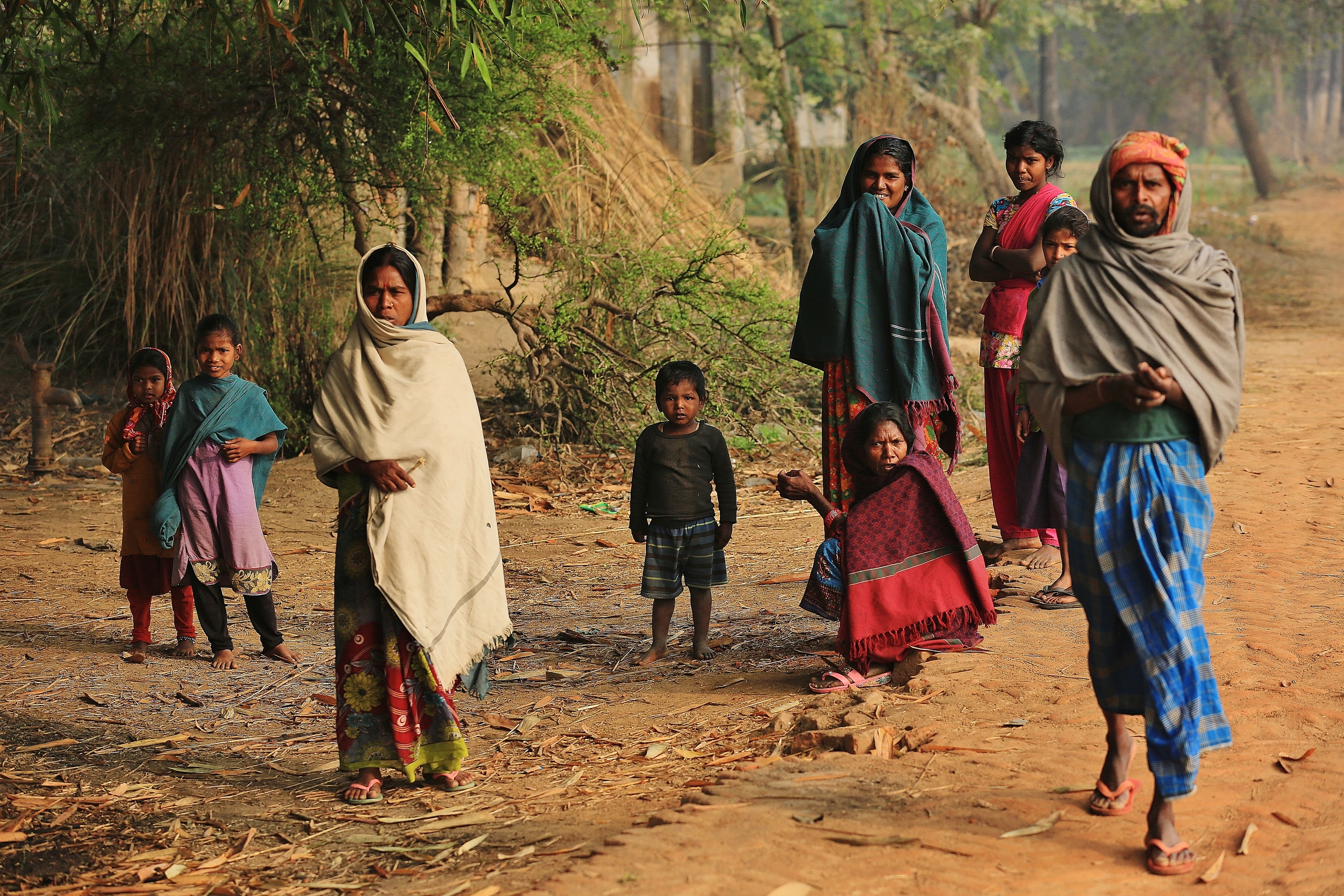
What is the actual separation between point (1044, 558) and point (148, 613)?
4.25 m

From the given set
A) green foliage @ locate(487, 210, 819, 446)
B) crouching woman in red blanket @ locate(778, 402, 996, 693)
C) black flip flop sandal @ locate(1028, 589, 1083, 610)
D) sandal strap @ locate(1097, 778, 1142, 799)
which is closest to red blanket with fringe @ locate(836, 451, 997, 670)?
crouching woman in red blanket @ locate(778, 402, 996, 693)

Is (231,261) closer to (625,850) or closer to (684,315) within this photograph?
(684,315)

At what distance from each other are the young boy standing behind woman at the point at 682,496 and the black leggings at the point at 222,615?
1734 mm

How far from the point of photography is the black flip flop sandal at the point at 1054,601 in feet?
18.0

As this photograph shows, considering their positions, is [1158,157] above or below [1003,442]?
above

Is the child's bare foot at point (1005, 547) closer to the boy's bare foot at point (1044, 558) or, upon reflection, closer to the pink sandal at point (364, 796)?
the boy's bare foot at point (1044, 558)

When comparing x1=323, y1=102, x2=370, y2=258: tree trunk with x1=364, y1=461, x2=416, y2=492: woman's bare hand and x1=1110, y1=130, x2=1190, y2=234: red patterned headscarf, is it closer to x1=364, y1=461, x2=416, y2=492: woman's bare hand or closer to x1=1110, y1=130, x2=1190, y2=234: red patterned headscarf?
x1=364, y1=461, x2=416, y2=492: woman's bare hand

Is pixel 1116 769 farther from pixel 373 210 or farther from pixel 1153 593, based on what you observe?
pixel 373 210

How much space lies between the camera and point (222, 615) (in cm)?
558

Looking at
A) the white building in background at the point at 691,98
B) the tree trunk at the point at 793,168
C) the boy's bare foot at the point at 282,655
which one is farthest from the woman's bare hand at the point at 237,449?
the white building in background at the point at 691,98

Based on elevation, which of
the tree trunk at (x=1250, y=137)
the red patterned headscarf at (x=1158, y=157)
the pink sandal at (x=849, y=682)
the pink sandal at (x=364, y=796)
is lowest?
the pink sandal at (x=364, y=796)

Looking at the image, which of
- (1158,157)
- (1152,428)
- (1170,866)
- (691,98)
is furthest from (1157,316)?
(691,98)

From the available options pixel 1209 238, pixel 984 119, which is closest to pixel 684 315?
pixel 1209 238

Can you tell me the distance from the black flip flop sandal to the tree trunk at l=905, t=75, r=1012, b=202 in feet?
47.6
